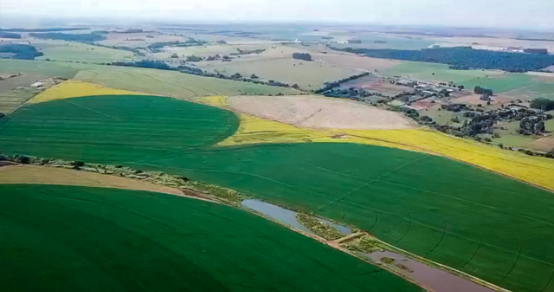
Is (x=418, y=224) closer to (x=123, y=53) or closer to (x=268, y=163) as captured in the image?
(x=268, y=163)

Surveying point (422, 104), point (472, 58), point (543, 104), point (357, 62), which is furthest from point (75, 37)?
point (543, 104)

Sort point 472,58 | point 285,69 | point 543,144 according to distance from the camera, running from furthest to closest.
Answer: point 472,58, point 285,69, point 543,144

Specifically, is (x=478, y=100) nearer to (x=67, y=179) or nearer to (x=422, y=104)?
(x=422, y=104)

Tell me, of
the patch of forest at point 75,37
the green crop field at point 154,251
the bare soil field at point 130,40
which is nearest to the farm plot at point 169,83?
the green crop field at point 154,251

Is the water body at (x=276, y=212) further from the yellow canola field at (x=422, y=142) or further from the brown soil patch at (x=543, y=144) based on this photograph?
the brown soil patch at (x=543, y=144)

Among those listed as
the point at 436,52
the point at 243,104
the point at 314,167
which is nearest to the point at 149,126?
the point at 243,104
